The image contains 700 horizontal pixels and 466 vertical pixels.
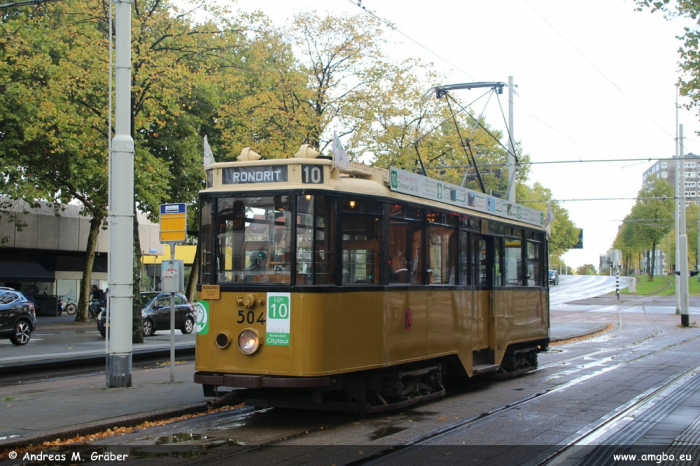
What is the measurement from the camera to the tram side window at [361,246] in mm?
9031

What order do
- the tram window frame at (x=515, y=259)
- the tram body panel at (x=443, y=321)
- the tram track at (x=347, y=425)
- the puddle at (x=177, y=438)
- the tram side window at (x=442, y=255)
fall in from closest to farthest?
the tram track at (x=347, y=425) → the puddle at (x=177, y=438) → the tram body panel at (x=443, y=321) → the tram side window at (x=442, y=255) → the tram window frame at (x=515, y=259)

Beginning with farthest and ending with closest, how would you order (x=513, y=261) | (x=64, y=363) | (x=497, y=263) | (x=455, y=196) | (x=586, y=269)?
(x=586, y=269), (x=64, y=363), (x=513, y=261), (x=497, y=263), (x=455, y=196)

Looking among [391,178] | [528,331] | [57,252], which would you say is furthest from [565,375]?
[57,252]

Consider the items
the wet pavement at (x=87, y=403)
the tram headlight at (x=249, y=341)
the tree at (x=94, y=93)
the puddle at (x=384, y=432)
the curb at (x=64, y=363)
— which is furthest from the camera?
the tree at (x=94, y=93)

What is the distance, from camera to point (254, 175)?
29.9 feet

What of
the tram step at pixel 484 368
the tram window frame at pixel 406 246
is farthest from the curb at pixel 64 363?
the tram window frame at pixel 406 246

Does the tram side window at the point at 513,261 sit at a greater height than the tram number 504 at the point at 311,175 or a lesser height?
lesser

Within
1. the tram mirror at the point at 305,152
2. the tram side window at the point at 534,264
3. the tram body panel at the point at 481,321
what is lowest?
the tram body panel at the point at 481,321

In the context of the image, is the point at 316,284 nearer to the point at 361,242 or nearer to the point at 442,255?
the point at 361,242

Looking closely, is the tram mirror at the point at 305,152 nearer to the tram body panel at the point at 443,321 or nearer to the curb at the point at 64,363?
the tram body panel at the point at 443,321

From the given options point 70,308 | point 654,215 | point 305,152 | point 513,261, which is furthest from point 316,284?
point 654,215

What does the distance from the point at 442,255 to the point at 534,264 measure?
480 centimetres

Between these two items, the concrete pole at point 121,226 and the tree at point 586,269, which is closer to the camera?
the concrete pole at point 121,226

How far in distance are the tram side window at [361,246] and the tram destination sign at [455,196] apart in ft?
2.14
